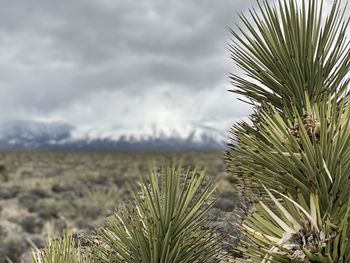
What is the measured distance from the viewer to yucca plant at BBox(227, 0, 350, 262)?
5.37 ft

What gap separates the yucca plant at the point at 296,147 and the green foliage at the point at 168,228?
1.00 feet

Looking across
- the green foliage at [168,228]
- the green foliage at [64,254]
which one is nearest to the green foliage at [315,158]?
the green foliage at [168,228]

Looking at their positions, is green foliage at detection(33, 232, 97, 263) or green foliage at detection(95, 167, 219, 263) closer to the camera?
green foliage at detection(95, 167, 219, 263)

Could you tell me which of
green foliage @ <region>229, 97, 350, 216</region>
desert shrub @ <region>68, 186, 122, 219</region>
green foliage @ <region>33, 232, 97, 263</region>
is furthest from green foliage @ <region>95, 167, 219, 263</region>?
desert shrub @ <region>68, 186, 122, 219</region>

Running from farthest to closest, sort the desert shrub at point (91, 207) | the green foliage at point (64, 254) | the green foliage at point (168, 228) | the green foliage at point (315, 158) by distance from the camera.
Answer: the desert shrub at point (91, 207)
the green foliage at point (64, 254)
the green foliage at point (168, 228)
the green foliage at point (315, 158)

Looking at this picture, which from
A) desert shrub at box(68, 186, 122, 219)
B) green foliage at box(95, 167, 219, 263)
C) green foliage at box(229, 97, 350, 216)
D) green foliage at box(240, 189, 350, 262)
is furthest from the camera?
desert shrub at box(68, 186, 122, 219)

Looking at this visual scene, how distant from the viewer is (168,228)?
2289mm

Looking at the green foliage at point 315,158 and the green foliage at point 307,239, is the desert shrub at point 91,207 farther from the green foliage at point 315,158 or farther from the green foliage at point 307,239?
the green foliage at point 307,239

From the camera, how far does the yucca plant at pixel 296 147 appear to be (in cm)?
164

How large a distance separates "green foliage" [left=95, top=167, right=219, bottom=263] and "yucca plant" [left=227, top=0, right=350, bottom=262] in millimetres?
304

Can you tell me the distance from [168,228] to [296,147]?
83 cm

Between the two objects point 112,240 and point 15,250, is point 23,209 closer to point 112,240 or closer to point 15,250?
point 15,250

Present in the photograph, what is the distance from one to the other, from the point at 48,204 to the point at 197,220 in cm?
1548

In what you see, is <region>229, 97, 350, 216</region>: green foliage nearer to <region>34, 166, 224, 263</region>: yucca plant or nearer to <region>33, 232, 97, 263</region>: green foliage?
<region>34, 166, 224, 263</region>: yucca plant
